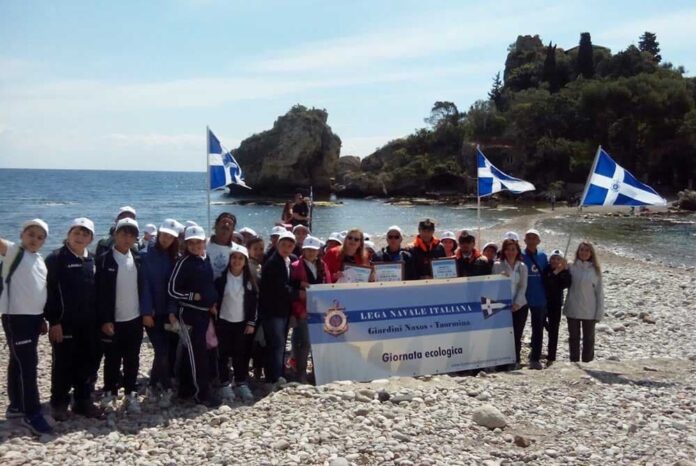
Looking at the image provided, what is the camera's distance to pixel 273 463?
533 centimetres

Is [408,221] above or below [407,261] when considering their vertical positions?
below

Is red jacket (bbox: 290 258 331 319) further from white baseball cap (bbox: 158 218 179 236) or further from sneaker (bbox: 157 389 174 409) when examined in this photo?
sneaker (bbox: 157 389 174 409)

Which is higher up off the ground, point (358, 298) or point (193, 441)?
point (358, 298)

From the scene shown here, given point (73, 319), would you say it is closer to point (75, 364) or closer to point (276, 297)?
point (75, 364)

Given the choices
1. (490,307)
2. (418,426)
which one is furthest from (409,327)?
(418,426)

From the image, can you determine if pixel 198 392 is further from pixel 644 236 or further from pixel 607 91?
pixel 607 91

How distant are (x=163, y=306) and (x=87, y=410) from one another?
1.32 metres

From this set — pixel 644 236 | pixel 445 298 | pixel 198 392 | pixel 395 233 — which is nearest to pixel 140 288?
pixel 198 392

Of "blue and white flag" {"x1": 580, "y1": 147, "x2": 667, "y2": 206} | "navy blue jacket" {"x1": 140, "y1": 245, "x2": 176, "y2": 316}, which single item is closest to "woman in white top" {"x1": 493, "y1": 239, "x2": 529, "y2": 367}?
"blue and white flag" {"x1": 580, "y1": 147, "x2": 667, "y2": 206}

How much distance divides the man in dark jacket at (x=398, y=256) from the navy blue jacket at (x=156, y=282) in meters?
3.00

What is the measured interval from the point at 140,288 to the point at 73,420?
1508mm

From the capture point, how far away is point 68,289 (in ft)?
20.0

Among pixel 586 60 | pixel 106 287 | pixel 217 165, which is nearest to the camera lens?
pixel 106 287

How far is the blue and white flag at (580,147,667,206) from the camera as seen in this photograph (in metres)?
9.93
